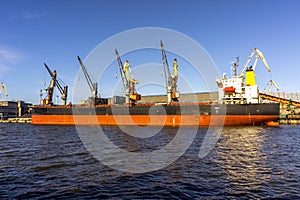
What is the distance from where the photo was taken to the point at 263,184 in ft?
29.6

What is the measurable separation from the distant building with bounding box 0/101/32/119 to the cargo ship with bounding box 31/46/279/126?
66.8m

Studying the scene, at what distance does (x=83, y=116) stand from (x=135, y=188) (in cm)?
4831

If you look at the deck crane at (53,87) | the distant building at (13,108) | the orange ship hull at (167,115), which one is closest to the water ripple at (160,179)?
the orange ship hull at (167,115)

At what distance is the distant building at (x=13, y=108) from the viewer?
112 m

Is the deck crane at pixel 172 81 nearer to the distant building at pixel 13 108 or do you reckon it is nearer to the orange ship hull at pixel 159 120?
the orange ship hull at pixel 159 120

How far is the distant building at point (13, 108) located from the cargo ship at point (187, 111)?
66796 mm

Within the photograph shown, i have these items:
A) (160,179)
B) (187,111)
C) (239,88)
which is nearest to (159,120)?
(187,111)

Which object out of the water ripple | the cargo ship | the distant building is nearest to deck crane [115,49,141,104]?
the cargo ship

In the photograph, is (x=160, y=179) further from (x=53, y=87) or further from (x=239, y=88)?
(x=53, y=87)

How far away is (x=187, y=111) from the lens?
43.4m

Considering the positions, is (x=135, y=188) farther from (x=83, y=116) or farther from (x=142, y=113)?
(x=83, y=116)

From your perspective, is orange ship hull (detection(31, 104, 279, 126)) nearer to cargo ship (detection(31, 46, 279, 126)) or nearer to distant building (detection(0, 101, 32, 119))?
cargo ship (detection(31, 46, 279, 126))

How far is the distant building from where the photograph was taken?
112m

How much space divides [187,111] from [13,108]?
11538 cm
